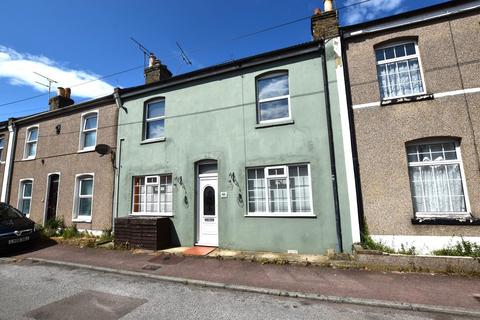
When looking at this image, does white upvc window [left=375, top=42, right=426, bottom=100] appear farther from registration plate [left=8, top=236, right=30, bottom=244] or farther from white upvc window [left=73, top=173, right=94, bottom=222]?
registration plate [left=8, top=236, right=30, bottom=244]

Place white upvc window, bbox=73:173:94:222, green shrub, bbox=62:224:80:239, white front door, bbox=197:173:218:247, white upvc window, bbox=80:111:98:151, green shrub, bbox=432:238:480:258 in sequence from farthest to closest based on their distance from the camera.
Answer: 1. white upvc window, bbox=80:111:98:151
2. white upvc window, bbox=73:173:94:222
3. green shrub, bbox=62:224:80:239
4. white front door, bbox=197:173:218:247
5. green shrub, bbox=432:238:480:258

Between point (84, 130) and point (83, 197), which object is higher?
point (84, 130)

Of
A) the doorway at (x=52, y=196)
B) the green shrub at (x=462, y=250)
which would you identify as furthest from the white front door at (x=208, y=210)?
the doorway at (x=52, y=196)

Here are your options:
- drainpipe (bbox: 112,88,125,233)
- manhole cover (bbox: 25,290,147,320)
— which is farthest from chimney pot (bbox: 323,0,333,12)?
manhole cover (bbox: 25,290,147,320)

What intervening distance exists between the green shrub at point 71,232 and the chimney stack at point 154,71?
276 inches

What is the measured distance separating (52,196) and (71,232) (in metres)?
2.88

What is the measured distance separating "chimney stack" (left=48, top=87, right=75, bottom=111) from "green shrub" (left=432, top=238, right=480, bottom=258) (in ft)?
55.9

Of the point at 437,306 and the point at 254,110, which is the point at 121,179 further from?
the point at 437,306

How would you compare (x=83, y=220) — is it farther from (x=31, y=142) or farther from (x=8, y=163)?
(x=8, y=163)

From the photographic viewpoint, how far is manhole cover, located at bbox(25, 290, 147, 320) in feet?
14.0

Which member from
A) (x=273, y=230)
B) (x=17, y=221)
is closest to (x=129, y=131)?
(x=17, y=221)

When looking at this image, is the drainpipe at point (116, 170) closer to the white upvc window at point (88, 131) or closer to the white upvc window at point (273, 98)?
the white upvc window at point (88, 131)

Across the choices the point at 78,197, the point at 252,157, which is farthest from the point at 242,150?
the point at 78,197

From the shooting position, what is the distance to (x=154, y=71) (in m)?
11.3
